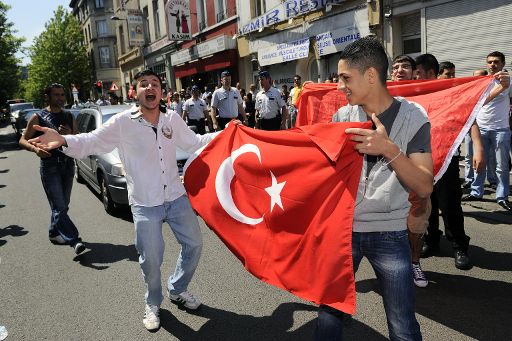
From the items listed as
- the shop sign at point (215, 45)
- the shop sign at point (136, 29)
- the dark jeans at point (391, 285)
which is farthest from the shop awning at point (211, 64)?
the dark jeans at point (391, 285)

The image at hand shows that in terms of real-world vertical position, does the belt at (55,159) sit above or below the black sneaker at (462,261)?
above

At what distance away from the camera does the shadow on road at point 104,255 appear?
207 inches

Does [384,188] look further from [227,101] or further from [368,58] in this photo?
[227,101]

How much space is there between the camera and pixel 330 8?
15172mm

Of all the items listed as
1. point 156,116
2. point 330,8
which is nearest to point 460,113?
point 156,116

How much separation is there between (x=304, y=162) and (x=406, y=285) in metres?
0.91

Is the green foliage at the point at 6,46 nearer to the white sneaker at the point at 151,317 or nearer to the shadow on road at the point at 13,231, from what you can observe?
the shadow on road at the point at 13,231

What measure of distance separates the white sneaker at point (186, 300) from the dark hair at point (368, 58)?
2611 mm

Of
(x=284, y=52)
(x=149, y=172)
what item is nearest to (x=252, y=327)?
(x=149, y=172)

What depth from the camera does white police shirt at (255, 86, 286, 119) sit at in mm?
10648

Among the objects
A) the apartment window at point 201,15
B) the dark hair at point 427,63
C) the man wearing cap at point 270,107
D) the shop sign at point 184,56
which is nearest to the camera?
the dark hair at point 427,63

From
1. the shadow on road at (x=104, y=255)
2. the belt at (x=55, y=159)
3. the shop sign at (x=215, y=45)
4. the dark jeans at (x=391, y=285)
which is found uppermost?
the shop sign at (x=215, y=45)

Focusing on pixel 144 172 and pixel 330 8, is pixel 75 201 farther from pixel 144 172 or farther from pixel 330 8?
pixel 330 8

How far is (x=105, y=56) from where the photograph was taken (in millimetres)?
61062
